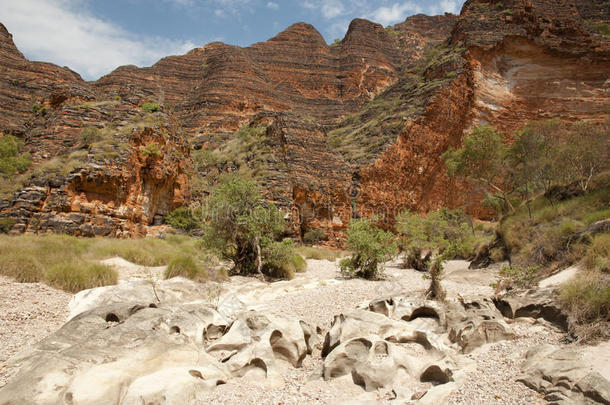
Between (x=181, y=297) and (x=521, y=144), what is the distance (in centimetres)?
1706

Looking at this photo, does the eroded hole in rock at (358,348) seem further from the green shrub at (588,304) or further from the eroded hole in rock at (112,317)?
the eroded hole in rock at (112,317)

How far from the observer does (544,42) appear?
27641mm

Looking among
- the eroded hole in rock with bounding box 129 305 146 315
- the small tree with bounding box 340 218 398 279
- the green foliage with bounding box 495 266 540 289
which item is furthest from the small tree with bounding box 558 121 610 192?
the eroded hole in rock with bounding box 129 305 146 315

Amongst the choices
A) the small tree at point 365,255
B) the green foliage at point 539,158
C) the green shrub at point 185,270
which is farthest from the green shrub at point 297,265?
the green foliage at point 539,158

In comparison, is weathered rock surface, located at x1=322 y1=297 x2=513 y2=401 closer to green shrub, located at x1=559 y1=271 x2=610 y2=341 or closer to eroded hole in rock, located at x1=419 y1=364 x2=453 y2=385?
eroded hole in rock, located at x1=419 y1=364 x2=453 y2=385

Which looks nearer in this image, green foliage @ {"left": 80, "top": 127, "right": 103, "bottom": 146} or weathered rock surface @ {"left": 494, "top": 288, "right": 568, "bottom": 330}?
weathered rock surface @ {"left": 494, "top": 288, "right": 568, "bottom": 330}

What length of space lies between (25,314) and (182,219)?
12942mm

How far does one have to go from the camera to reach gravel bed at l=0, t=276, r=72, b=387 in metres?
3.95

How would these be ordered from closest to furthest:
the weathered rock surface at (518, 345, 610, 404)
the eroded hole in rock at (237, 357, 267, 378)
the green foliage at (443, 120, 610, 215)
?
the weathered rock surface at (518, 345, 610, 404) < the eroded hole in rock at (237, 357, 267, 378) < the green foliage at (443, 120, 610, 215)

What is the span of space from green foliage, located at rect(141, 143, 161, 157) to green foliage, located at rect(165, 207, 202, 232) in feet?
10.9

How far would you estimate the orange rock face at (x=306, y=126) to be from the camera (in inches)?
560

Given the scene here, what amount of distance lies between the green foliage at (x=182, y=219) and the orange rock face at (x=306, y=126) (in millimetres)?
493

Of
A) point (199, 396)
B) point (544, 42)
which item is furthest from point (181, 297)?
point (544, 42)

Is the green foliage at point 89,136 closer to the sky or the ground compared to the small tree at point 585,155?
closer to the ground
